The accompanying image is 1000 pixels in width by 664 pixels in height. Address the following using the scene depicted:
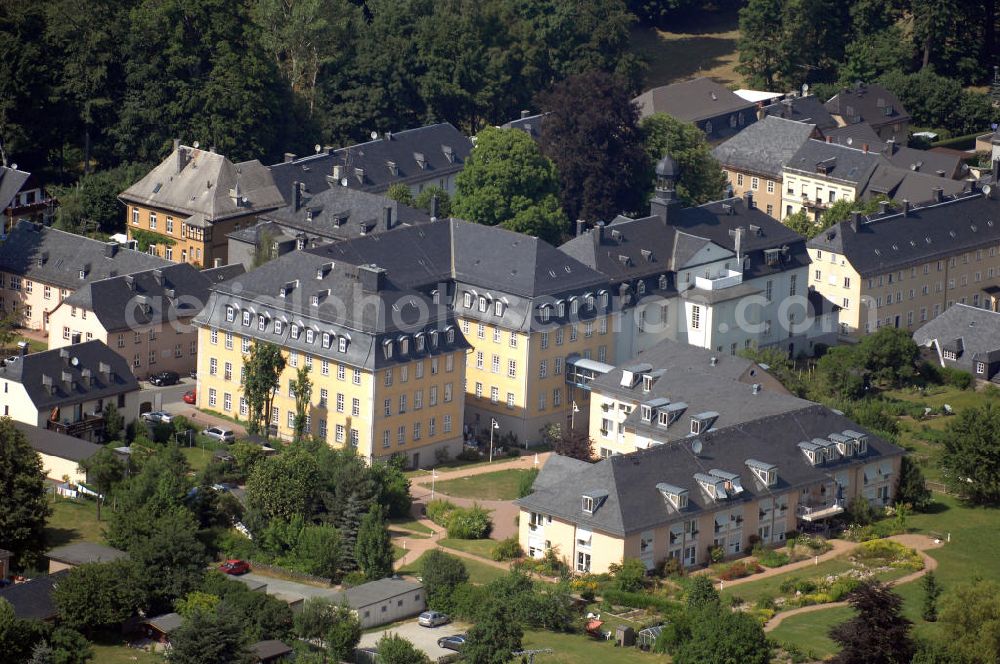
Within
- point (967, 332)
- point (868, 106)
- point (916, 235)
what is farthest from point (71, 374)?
point (868, 106)

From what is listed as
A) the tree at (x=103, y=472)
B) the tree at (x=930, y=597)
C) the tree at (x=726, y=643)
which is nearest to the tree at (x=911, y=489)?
the tree at (x=930, y=597)

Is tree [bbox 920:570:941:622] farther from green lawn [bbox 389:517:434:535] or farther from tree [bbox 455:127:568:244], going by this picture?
tree [bbox 455:127:568:244]

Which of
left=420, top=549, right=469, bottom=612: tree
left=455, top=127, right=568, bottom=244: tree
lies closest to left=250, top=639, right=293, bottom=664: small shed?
left=420, top=549, right=469, bottom=612: tree

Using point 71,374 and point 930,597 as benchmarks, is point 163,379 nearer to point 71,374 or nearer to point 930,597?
point 71,374

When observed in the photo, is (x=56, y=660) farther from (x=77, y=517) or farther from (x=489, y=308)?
(x=489, y=308)

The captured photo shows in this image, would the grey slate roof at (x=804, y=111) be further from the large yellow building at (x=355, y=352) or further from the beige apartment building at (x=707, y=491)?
the beige apartment building at (x=707, y=491)
